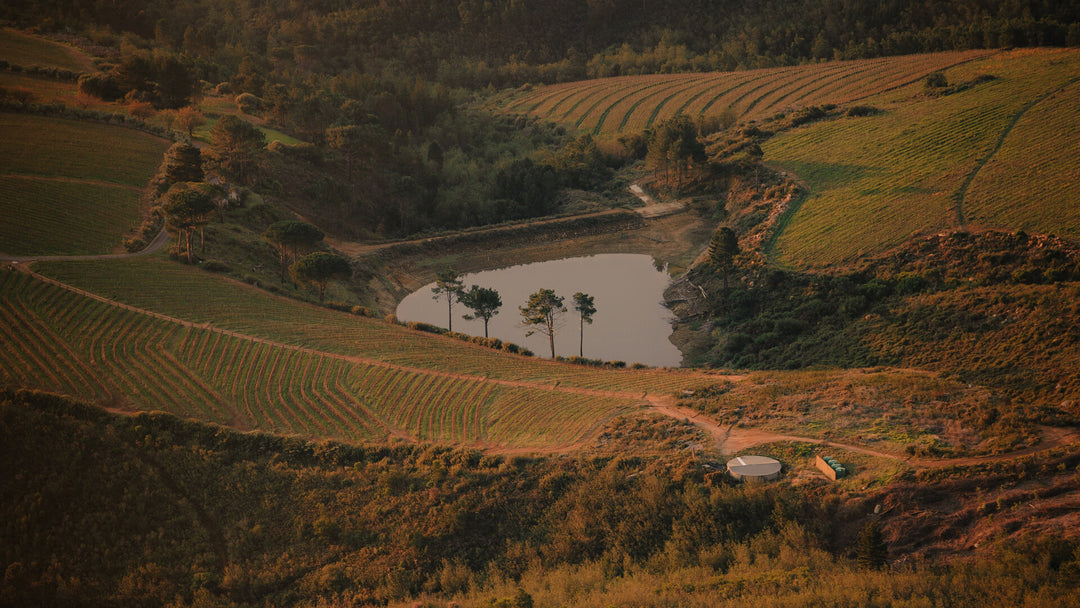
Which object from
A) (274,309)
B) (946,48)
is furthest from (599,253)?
(946,48)

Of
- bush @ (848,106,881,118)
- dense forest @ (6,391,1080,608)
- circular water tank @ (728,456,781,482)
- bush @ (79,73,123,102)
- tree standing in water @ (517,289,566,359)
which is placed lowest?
dense forest @ (6,391,1080,608)

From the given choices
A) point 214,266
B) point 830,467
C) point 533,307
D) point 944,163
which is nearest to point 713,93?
point 944,163

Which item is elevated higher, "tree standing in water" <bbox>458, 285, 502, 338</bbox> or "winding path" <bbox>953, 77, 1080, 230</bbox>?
"winding path" <bbox>953, 77, 1080, 230</bbox>

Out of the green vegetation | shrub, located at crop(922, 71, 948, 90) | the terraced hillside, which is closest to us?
the green vegetation

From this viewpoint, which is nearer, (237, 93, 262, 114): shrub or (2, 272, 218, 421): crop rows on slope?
(2, 272, 218, 421): crop rows on slope

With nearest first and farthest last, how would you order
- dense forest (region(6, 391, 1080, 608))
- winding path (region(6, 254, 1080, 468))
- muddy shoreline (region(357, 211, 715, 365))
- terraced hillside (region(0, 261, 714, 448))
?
dense forest (region(6, 391, 1080, 608)) < winding path (region(6, 254, 1080, 468)) < terraced hillside (region(0, 261, 714, 448)) < muddy shoreline (region(357, 211, 715, 365))

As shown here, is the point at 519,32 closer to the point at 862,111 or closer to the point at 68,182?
the point at 862,111

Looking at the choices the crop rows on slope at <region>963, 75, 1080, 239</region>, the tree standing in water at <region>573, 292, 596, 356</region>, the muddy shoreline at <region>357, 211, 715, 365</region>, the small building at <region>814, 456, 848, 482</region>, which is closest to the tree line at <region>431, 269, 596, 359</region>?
the tree standing in water at <region>573, 292, 596, 356</region>

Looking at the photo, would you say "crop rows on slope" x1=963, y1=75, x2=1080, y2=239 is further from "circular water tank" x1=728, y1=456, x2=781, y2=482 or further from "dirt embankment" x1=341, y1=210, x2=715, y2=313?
"circular water tank" x1=728, y1=456, x2=781, y2=482
